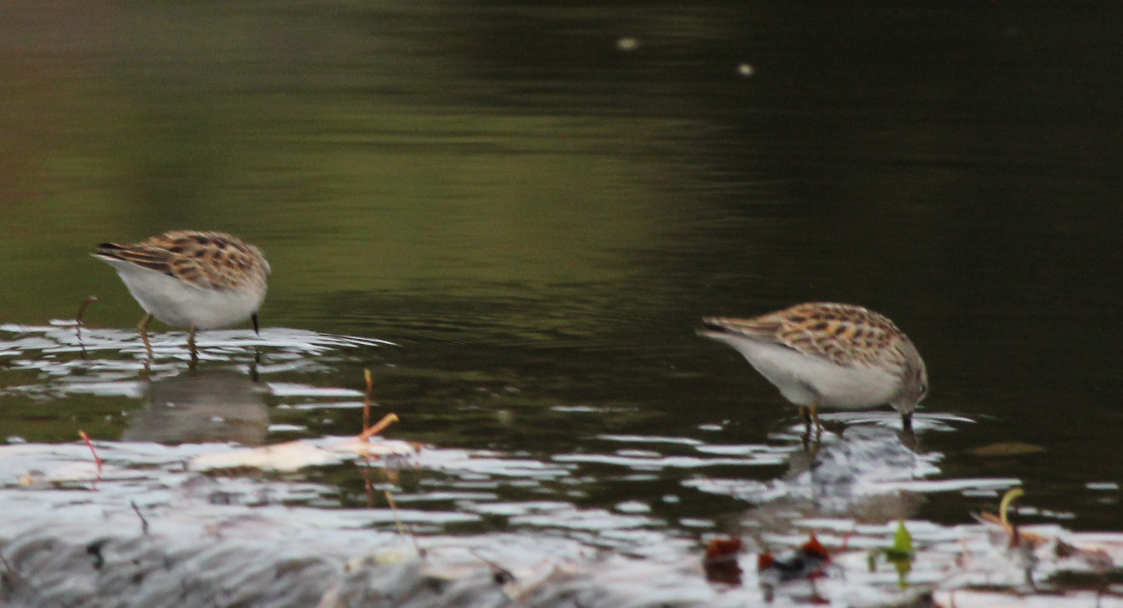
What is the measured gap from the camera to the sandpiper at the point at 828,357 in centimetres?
796

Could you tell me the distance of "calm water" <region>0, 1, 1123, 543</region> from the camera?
25.8ft

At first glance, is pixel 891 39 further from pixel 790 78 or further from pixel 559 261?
pixel 559 261

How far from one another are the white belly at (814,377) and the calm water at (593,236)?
258 mm

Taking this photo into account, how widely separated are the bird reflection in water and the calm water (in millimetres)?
57

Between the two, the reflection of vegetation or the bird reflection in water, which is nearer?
the bird reflection in water

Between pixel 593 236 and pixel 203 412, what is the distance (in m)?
5.80

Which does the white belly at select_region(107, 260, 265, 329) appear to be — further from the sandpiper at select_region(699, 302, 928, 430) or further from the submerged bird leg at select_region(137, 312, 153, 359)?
the sandpiper at select_region(699, 302, 928, 430)

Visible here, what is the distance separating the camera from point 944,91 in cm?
2338

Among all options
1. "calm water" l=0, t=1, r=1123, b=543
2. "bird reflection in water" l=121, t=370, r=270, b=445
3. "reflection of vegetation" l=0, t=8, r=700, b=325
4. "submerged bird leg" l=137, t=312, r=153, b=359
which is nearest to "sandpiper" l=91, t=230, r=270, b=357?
"submerged bird leg" l=137, t=312, r=153, b=359

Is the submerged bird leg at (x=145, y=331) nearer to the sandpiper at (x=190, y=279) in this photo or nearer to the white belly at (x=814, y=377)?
the sandpiper at (x=190, y=279)

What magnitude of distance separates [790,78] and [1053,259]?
12719mm

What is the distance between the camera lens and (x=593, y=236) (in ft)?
44.9

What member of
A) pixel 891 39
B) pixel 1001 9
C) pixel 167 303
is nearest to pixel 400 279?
pixel 167 303

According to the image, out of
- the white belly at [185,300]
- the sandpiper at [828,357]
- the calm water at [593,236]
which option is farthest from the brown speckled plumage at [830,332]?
the white belly at [185,300]
